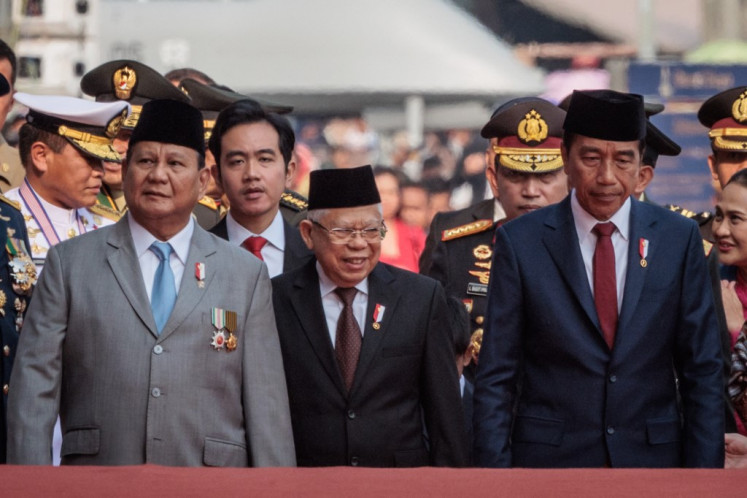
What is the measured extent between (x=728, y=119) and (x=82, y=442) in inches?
129

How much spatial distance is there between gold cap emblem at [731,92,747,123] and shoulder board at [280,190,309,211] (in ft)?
5.89

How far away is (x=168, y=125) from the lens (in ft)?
16.1

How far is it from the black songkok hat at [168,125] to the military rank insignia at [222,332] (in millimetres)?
555

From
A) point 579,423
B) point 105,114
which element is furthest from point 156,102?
point 579,423

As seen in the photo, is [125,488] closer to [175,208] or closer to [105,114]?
[175,208]

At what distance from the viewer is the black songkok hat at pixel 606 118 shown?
15.3 feet

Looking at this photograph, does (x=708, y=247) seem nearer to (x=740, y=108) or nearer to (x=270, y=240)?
(x=740, y=108)

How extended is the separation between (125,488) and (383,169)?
19.4 feet

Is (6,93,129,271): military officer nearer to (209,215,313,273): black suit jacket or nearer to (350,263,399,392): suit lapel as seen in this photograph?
(209,215,313,273): black suit jacket

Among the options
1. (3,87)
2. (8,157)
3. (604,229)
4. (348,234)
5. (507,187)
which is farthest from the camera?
(8,157)

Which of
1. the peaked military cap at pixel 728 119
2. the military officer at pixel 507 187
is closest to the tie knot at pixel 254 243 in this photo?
the military officer at pixel 507 187

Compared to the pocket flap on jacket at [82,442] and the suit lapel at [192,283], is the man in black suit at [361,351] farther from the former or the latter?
the pocket flap on jacket at [82,442]

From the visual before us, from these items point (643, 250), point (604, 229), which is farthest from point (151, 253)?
point (643, 250)

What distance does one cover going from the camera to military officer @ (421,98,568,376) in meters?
6.06
